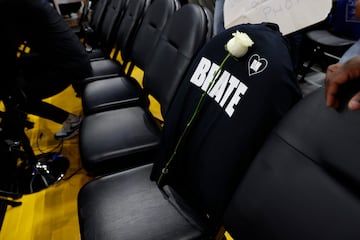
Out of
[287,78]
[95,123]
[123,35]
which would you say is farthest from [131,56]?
[287,78]

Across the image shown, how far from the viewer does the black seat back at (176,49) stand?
3.36ft

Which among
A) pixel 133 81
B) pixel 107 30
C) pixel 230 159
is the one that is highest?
pixel 230 159

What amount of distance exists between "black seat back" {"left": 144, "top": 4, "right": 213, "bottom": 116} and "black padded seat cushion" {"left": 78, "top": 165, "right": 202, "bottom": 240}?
0.37 meters

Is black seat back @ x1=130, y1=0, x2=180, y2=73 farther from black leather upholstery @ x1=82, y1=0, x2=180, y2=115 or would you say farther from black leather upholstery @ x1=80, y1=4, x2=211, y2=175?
black leather upholstery @ x1=80, y1=4, x2=211, y2=175

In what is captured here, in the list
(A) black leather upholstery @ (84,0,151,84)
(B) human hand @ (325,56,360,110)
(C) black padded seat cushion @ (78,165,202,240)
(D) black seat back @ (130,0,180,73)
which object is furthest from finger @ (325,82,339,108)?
(A) black leather upholstery @ (84,0,151,84)

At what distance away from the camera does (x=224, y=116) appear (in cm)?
68

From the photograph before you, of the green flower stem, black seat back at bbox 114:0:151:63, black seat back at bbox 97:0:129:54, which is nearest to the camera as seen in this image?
the green flower stem

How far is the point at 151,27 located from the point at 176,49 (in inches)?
16.6

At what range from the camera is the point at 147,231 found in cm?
75

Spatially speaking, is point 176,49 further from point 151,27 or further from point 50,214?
point 50,214

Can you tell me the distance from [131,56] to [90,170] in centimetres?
89

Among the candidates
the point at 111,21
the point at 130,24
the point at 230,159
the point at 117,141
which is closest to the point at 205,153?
the point at 230,159

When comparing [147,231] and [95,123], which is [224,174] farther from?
[95,123]

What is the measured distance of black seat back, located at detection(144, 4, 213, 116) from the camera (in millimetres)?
1023
